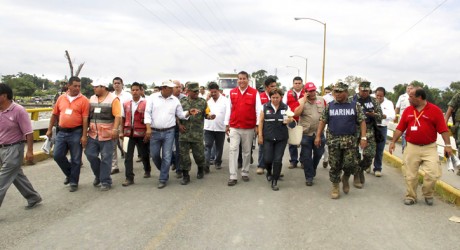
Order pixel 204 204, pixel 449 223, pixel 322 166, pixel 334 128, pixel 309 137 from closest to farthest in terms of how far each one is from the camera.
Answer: pixel 449 223 < pixel 204 204 < pixel 334 128 < pixel 309 137 < pixel 322 166

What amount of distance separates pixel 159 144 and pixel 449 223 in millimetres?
4605

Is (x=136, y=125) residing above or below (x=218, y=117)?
below

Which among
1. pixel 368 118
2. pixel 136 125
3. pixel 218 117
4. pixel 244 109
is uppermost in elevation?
pixel 244 109

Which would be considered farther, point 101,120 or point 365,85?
point 365,85

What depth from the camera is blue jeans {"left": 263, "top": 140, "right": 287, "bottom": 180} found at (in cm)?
655

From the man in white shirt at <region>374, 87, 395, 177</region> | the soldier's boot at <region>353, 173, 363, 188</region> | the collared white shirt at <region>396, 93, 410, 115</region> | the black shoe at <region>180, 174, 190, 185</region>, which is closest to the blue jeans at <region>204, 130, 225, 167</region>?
the black shoe at <region>180, 174, 190, 185</region>

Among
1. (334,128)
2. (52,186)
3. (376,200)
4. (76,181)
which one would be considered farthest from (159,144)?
(376,200)

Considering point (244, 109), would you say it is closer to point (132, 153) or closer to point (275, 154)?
point (275, 154)

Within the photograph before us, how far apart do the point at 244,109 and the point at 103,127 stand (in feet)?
8.19

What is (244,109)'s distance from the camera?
6.95m

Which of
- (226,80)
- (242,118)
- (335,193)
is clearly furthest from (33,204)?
(226,80)

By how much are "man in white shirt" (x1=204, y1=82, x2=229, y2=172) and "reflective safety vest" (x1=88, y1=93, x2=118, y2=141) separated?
2288 mm

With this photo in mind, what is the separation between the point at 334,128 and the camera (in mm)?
6020

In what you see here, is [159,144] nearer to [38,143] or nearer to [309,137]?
[309,137]
